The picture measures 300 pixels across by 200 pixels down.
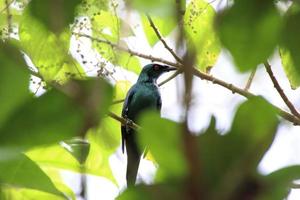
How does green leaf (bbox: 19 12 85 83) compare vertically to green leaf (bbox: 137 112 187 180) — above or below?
above

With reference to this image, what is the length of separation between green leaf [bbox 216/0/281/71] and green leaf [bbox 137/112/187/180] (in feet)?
0.33

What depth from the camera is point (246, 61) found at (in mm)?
501

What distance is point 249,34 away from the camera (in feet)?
1.68

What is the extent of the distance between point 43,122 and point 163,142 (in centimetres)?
14

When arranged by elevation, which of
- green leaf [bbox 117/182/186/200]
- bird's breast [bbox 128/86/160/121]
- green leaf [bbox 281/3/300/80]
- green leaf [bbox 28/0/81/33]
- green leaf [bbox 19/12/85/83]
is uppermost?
bird's breast [bbox 128/86/160/121]

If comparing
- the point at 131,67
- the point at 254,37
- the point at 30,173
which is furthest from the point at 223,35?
the point at 131,67

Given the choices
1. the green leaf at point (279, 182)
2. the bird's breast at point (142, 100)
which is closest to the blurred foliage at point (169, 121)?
the green leaf at point (279, 182)

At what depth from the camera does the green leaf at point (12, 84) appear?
528 mm

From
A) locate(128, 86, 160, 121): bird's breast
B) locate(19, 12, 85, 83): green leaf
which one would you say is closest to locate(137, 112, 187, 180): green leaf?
locate(19, 12, 85, 83): green leaf

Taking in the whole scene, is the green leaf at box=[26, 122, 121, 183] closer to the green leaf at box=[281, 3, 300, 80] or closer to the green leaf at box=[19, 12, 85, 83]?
the green leaf at box=[19, 12, 85, 83]

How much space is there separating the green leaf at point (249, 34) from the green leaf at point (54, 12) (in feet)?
0.51

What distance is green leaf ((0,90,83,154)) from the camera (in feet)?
1.70

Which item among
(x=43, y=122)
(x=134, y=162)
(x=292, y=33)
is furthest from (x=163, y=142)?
(x=134, y=162)

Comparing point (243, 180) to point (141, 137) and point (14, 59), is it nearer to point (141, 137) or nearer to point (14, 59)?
point (141, 137)
